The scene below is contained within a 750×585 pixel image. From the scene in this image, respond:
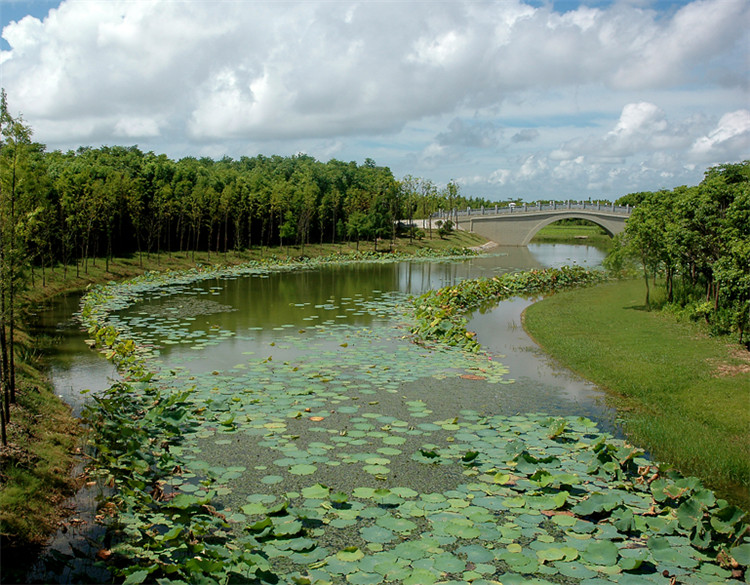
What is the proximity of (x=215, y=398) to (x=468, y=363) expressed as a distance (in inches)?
257

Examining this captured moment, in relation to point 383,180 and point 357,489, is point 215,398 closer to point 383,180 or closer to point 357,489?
point 357,489

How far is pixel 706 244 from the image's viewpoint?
754 inches

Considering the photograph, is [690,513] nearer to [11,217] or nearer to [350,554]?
[350,554]

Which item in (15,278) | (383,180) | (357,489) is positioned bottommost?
(357,489)

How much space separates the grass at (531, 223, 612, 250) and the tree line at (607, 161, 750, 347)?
209 ft

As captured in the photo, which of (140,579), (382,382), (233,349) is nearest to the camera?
(140,579)

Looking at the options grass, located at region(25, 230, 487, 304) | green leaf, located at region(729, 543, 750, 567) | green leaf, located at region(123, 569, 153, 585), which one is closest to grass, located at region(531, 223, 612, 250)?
grass, located at region(25, 230, 487, 304)

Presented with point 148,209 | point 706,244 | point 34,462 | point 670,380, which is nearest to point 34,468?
point 34,462

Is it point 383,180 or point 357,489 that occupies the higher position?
point 383,180

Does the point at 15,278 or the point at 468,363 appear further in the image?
the point at 468,363

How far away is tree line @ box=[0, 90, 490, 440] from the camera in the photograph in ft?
31.9

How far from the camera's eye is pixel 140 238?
135ft

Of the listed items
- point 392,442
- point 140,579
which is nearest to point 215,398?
point 392,442

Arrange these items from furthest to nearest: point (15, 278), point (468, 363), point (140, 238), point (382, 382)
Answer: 1. point (140, 238)
2. point (468, 363)
3. point (382, 382)
4. point (15, 278)
